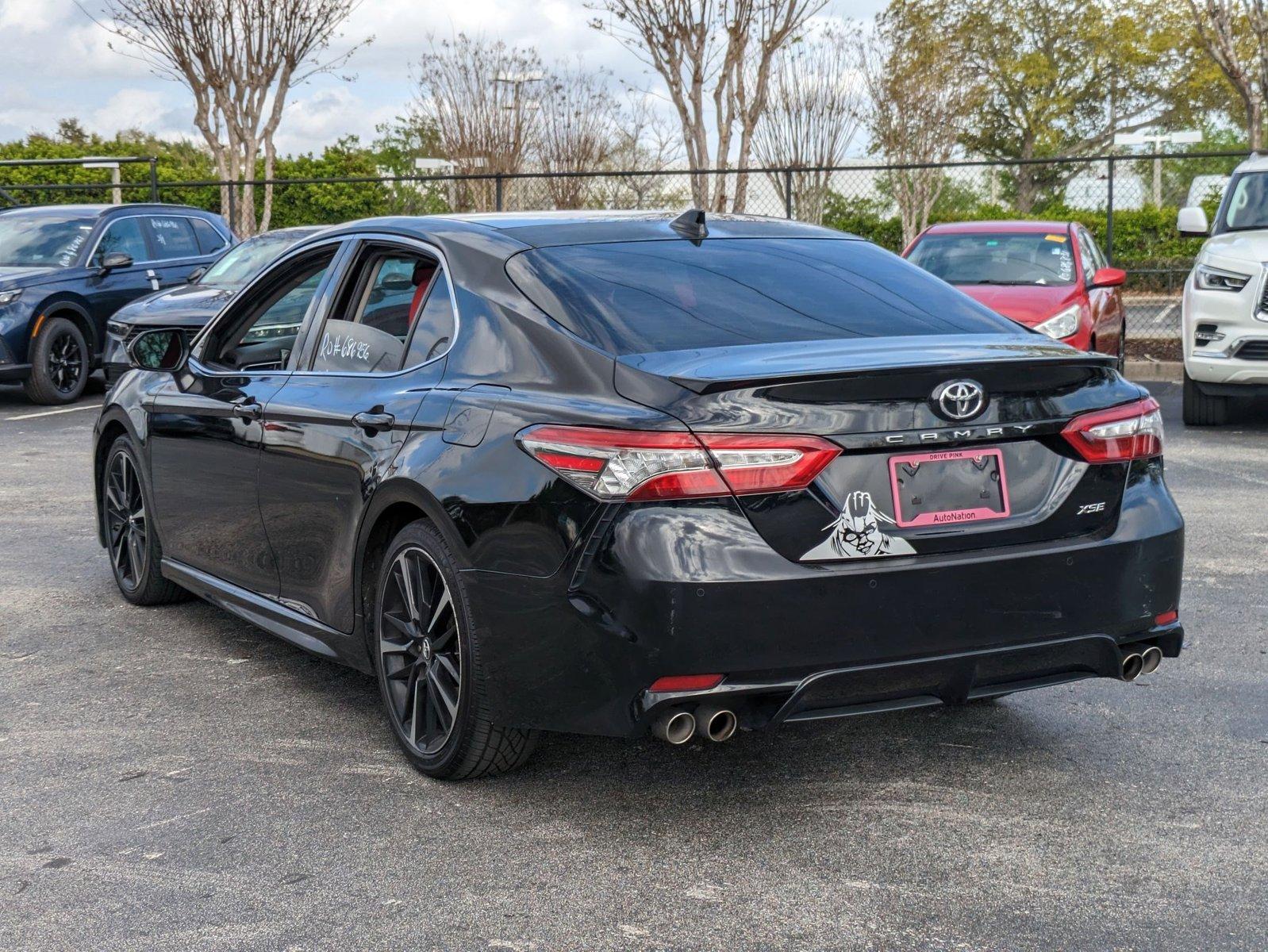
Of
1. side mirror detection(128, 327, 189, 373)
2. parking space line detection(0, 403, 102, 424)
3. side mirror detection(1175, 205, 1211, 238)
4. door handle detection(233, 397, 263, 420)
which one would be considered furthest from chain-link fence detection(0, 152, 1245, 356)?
door handle detection(233, 397, 263, 420)

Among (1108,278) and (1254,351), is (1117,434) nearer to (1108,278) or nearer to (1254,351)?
(1254,351)

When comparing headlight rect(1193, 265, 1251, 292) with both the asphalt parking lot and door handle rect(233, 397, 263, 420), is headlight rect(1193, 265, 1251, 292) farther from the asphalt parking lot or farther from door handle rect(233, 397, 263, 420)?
door handle rect(233, 397, 263, 420)

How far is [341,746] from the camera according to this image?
4605 mm

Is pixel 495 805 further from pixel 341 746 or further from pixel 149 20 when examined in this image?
pixel 149 20

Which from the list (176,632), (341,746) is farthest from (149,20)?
(341,746)

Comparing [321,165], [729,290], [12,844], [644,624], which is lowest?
[12,844]

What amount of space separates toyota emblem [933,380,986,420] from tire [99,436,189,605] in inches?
144

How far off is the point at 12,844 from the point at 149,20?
78.8ft

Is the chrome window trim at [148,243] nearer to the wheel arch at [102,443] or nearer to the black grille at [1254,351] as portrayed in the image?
the wheel arch at [102,443]

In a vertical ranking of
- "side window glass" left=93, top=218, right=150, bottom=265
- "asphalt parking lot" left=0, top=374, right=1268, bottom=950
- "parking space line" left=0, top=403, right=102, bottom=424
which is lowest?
"asphalt parking lot" left=0, top=374, right=1268, bottom=950

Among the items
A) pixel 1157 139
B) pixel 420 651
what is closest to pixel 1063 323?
pixel 420 651

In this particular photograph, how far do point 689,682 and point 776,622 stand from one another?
24cm

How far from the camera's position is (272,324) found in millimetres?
5855

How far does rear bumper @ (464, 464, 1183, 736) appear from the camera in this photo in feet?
11.5
